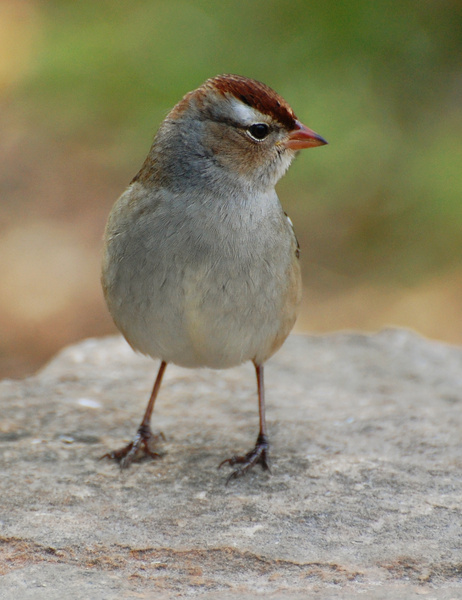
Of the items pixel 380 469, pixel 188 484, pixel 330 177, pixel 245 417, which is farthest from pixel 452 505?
pixel 330 177

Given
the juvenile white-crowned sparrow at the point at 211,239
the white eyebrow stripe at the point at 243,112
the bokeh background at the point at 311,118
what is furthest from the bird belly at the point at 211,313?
the bokeh background at the point at 311,118

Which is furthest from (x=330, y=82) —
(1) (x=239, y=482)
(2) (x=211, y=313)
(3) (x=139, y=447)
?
(1) (x=239, y=482)

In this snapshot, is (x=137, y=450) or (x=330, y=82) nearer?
(x=137, y=450)

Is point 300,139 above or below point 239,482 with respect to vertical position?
above

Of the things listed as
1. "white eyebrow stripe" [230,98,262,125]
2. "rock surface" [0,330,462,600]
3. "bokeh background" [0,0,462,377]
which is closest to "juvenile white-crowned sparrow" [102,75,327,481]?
"white eyebrow stripe" [230,98,262,125]

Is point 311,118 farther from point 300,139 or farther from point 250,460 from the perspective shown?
point 250,460

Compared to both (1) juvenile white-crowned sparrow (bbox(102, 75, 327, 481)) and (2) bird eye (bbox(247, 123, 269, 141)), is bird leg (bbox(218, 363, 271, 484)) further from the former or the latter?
(2) bird eye (bbox(247, 123, 269, 141))

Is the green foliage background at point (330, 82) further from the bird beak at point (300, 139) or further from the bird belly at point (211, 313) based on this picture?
the bird belly at point (211, 313)
